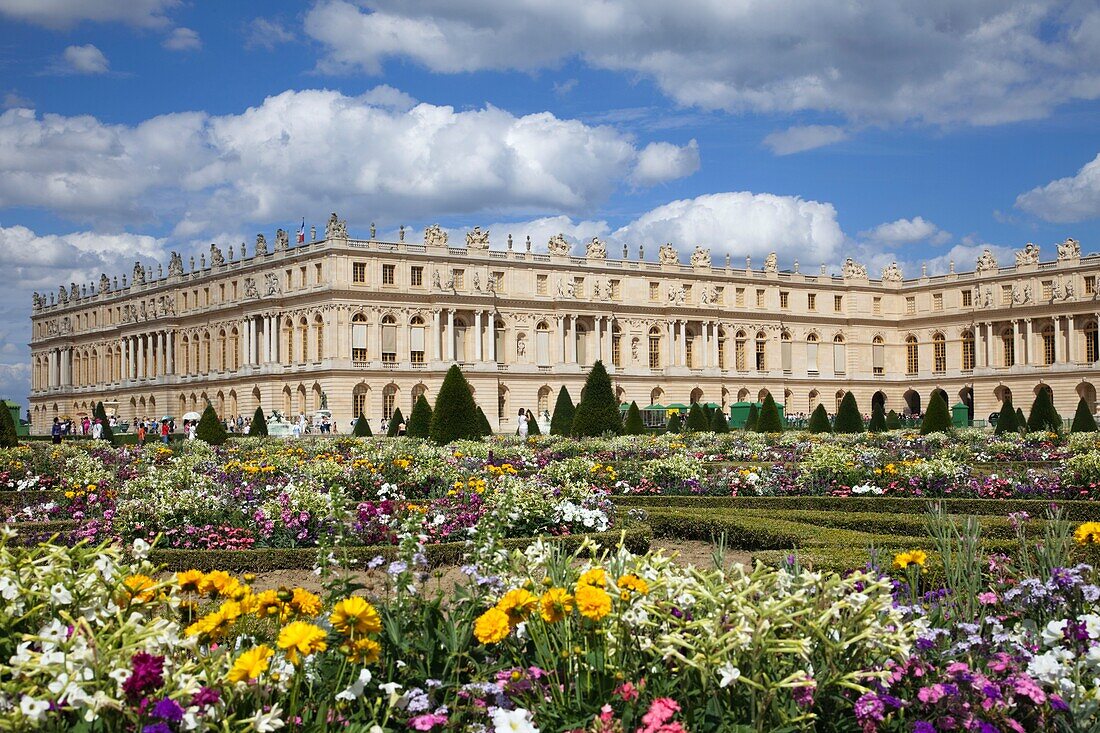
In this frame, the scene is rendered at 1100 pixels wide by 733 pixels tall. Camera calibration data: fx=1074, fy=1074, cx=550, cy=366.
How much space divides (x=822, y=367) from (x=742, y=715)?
2745 inches

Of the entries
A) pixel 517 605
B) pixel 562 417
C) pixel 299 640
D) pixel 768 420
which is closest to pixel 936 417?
pixel 768 420

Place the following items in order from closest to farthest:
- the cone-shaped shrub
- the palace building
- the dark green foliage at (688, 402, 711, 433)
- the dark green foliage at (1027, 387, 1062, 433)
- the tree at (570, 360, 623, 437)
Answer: the tree at (570, 360, 623, 437)
the dark green foliage at (1027, 387, 1062, 433)
the cone-shaped shrub
the dark green foliage at (688, 402, 711, 433)
the palace building

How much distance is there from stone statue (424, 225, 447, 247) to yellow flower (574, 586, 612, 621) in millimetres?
55915

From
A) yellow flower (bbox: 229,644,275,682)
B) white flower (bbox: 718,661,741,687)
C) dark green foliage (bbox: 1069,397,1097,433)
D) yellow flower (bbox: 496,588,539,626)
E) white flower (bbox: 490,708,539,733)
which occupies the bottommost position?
white flower (bbox: 490,708,539,733)

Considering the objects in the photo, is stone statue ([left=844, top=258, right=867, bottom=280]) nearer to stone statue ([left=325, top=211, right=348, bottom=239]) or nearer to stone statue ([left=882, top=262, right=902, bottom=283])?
stone statue ([left=882, top=262, right=902, bottom=283])

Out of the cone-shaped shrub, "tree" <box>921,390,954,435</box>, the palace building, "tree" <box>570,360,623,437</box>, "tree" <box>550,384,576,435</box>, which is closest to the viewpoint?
"tree" <box>570,360,623,437</box>

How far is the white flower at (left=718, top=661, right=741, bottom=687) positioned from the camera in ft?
11.6

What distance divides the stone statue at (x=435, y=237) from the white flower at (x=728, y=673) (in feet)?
184

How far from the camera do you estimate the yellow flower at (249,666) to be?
332cm

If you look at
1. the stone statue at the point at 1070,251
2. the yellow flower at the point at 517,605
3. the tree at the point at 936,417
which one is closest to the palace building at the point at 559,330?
the stone statue at the point at 1070,251

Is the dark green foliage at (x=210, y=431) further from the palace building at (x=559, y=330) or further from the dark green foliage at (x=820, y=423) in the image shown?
the palace building at (x=559, y=330)

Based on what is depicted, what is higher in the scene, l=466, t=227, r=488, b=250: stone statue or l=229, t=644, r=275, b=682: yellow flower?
l=466, t=227, r=488, b=250: stone statue

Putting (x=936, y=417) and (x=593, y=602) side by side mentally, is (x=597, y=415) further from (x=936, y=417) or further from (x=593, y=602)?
(x=593, y=602)

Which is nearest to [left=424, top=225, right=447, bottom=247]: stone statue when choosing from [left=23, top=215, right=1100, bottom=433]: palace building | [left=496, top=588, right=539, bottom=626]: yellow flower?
[left=23, top=215, right=1100, bottom=433]: palace building
